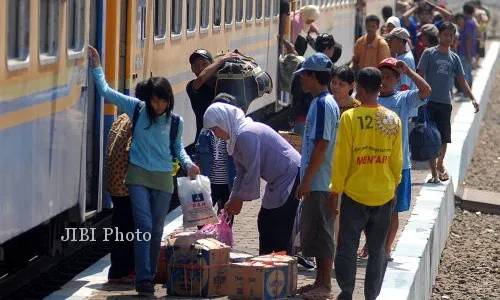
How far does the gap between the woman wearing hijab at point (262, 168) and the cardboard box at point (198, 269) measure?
35 centimetres

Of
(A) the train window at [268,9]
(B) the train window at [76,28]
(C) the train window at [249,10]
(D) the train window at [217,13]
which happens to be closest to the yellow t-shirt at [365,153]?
(B) the train window at [76,28]

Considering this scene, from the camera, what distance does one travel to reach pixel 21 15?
879cm

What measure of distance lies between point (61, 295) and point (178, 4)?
5.98 meters

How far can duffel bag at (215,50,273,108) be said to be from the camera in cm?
1123

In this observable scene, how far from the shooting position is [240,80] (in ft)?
36.9

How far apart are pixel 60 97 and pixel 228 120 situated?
1177 millimetres

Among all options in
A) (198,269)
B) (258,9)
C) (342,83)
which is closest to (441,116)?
(258,9)

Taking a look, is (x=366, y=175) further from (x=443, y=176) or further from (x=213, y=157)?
(x=443, y=176)

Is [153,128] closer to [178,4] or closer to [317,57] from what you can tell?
[317,57]

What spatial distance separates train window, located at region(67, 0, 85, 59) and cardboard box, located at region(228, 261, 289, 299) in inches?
76.0

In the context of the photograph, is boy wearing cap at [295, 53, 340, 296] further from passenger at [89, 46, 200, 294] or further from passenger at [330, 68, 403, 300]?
passenger at [89, 46, 200, 294]

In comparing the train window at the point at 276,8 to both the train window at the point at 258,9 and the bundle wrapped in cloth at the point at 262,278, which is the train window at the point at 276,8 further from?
the bundle wrapped in cloth at the point at 262,278

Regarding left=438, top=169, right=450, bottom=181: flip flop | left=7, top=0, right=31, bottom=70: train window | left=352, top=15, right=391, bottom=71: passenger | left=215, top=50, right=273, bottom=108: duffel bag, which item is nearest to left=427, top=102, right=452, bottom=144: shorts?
left=438, top=169, right=450, bottom=181: flip flop

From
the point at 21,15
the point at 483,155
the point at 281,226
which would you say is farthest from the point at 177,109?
the point at 483,155
